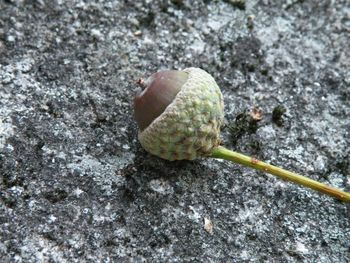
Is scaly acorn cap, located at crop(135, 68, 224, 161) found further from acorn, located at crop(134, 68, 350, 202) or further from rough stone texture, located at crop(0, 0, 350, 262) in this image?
rough stone texture, located at crop(0, 0, 350, 262)

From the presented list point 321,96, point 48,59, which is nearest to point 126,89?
point 48,59

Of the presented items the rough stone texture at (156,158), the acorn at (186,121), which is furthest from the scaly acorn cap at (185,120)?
the rough stone texture at (156,158)

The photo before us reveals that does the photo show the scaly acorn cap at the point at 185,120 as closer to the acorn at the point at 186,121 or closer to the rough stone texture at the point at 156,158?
the acorn at the point at 186,121

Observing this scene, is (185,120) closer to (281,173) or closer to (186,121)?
(186,121)

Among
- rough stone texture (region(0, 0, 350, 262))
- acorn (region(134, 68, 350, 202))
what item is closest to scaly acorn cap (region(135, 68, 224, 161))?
acorn (region(134, 68, 350, 202))

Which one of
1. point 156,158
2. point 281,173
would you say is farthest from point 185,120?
point 281,173
